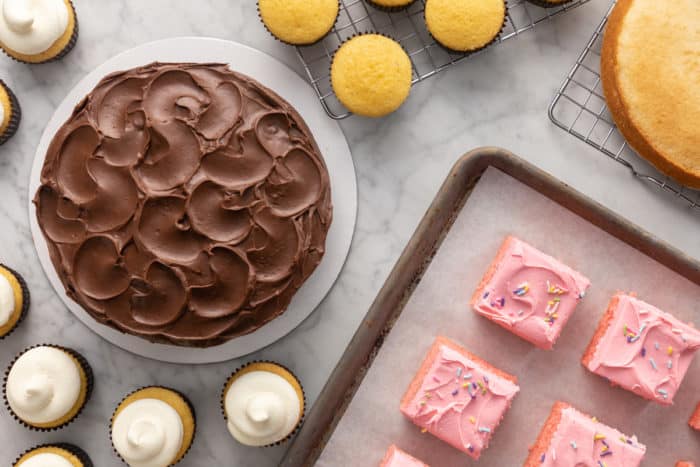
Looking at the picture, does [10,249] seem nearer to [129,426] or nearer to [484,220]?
[129,426]

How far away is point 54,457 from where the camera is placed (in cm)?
244

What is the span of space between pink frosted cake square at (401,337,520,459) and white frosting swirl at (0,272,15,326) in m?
1.44

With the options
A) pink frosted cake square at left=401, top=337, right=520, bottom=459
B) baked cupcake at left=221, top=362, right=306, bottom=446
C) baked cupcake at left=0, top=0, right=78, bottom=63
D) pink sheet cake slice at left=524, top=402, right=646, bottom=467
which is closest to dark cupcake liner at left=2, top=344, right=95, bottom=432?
baked cupcake at left=221, top=362, right=306, bottom=446

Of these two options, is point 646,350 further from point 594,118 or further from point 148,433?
point 148,433

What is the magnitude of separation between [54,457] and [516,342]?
1.70 meters

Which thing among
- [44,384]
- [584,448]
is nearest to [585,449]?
[584,448]

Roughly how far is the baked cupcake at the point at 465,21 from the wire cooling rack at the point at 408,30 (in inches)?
6.0

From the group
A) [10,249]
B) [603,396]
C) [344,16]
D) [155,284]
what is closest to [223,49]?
[344,16]

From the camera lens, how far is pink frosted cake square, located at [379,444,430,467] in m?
2.41

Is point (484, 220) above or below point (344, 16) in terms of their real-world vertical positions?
below

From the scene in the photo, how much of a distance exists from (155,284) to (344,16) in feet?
4.06

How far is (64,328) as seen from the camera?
2.59 metres

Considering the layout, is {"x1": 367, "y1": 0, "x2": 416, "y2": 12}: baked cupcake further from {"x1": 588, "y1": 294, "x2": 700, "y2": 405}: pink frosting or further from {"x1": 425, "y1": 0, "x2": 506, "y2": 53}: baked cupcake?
{"x1": 588, "y1": 294, "x2": 700, "y2": 405}: pink frosting

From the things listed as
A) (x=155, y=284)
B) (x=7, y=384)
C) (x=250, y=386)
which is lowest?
(x=7, y=384)
